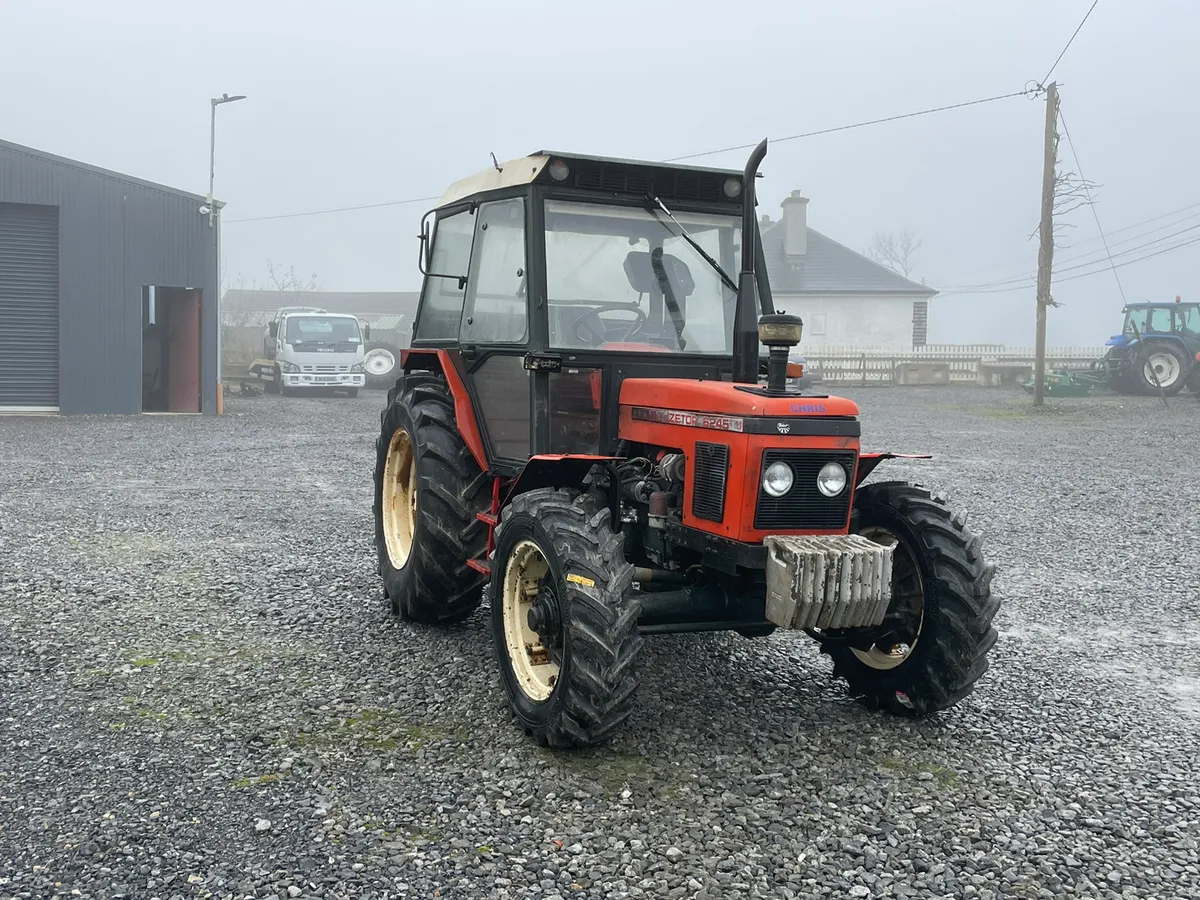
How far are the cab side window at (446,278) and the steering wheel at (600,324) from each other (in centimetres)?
91

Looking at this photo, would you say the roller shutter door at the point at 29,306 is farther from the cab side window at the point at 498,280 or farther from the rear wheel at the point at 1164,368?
the rear wheel at the point at 1164,368

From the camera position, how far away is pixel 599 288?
5.00m

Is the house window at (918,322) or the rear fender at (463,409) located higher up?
the house window at (918,322)

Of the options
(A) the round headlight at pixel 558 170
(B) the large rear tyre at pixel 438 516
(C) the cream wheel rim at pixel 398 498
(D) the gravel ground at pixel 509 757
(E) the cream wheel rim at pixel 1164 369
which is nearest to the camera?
(D) the gravel ground at pixel 509 757

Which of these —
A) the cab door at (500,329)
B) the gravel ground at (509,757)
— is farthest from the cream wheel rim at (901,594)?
the cab door at (500,329)

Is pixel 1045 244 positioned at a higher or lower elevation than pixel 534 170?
higher

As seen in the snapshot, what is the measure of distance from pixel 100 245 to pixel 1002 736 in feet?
63.6

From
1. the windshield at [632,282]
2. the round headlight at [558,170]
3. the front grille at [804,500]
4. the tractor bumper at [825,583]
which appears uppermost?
the round headlight at [558,170]

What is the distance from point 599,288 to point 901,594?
184 centimetres

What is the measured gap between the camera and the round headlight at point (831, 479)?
4242 millimetres

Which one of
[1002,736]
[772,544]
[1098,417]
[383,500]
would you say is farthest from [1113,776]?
[1098,417]

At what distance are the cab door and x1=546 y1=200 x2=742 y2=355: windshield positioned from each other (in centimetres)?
18

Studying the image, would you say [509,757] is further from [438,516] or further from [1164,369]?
[1164,369]

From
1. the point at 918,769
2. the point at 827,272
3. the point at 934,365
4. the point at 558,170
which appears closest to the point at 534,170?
the point at 558,170
